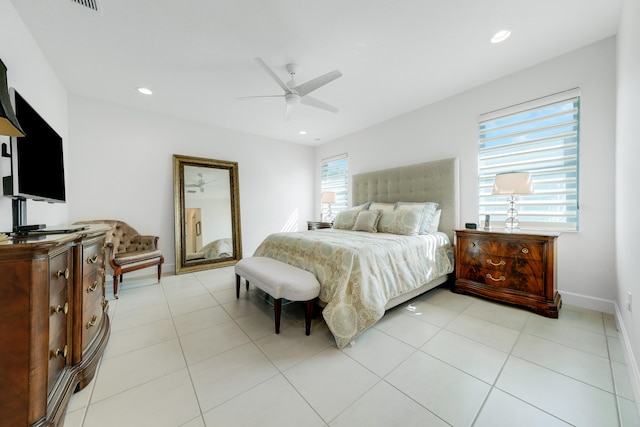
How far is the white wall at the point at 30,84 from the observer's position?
5.55ft

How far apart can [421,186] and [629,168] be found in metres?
2.08

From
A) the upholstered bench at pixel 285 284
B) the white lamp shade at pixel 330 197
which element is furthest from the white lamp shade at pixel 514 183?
the white lamp shade at pixel 330 197

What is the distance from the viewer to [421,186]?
3.61m

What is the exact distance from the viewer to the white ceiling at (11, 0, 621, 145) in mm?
1851

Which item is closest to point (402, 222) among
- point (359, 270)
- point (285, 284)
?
point (359, 270)

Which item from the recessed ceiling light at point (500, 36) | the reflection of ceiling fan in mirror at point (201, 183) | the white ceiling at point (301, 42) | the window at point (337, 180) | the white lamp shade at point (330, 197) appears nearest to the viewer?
the white ceiling at point (301, 42)

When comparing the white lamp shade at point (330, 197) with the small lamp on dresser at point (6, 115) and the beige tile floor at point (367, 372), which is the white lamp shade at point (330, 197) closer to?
the beige tile floor at point (367, 372)

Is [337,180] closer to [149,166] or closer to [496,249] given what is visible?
[496,249]

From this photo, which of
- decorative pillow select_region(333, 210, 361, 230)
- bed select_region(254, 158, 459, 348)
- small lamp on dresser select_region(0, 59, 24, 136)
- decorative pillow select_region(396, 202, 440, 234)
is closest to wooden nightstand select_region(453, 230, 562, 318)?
bed select_region(254, 158, 459, 348)

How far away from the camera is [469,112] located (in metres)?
3.15

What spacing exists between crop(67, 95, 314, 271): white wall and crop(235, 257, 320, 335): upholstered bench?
8.11 feet

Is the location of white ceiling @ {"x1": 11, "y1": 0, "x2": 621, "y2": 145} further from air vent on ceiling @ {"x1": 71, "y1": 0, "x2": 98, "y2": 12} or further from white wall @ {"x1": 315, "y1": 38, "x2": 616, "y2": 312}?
white wall @ {"x1": 315, "y1": 38, "x2": 616, "y2": 312}

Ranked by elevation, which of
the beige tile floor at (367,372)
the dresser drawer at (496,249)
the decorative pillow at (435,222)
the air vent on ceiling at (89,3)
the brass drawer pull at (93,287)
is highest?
the air vent on ceiling at (89,3)

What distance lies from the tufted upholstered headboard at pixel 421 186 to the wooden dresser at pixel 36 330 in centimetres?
368
